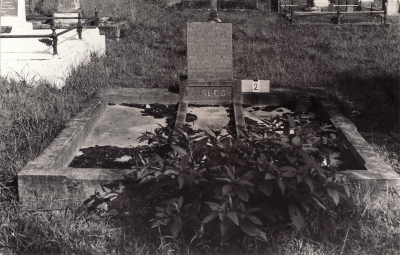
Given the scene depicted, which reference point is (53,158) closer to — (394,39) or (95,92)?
(95,92)

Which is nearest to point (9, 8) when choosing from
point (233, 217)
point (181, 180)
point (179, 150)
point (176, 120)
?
point (176, 120)

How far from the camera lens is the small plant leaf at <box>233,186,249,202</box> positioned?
3.28 metres

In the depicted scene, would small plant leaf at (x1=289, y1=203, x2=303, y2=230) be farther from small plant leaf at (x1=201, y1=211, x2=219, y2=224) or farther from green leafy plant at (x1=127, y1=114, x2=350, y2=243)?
small plant leaf at (x1=201, y1=211, x2=219, y2=224)

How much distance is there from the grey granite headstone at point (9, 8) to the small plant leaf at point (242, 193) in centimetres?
669

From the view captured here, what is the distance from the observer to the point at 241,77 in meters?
9.49

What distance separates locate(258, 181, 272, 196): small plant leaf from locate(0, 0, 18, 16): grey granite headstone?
6.72m

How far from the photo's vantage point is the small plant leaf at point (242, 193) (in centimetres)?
328

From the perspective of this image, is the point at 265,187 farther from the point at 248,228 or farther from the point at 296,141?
the point at 296,141

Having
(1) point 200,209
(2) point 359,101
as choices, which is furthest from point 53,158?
(2) point 359,101

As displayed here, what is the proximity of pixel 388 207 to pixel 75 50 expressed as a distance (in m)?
6.97

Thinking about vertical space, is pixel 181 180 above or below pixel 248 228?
above

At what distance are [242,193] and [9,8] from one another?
6.80 m

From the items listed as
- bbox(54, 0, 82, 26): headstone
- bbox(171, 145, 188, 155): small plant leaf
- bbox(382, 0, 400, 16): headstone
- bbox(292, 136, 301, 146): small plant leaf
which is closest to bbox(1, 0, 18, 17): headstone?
bbox(54, 0, 82, 26): headstone

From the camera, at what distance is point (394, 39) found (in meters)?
13.2
